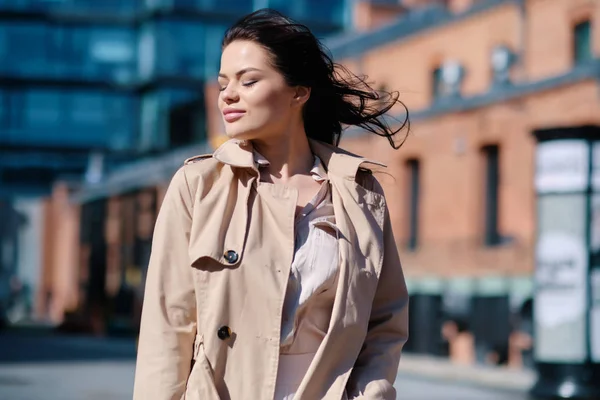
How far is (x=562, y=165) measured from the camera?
15367 mm

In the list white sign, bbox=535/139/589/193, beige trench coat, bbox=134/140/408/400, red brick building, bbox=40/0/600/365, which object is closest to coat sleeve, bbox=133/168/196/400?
beige trench coat, bbox=134/140/408/400

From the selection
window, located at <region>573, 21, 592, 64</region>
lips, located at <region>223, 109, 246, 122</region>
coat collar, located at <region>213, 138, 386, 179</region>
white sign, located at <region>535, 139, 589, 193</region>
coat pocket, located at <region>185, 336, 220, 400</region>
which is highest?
window, located at <region>573, 21, 592, 64</region>

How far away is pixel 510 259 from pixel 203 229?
76.0ft

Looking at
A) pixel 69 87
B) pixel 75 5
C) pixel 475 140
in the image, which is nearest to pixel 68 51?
pixel 69 87

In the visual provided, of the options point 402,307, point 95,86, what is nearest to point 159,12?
point 95,86

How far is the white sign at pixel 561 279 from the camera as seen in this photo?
15688 millimetres

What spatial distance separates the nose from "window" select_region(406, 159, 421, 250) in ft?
90.0

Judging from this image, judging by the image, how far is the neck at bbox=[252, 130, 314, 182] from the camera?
4.14 metres

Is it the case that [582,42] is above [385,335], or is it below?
above

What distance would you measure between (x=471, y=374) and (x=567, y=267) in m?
5.39

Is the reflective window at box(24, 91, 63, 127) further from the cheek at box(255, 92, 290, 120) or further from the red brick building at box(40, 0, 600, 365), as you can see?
the cheek at box(255, 92, 290, 120)

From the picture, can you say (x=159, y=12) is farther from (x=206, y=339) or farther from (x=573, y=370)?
(x=206, y=339)

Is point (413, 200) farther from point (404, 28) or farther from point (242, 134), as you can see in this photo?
point (242, 134)

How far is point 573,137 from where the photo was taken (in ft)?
49.8
